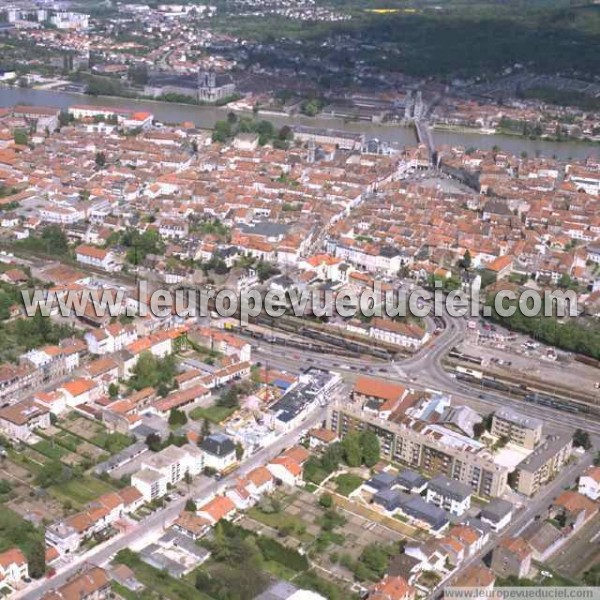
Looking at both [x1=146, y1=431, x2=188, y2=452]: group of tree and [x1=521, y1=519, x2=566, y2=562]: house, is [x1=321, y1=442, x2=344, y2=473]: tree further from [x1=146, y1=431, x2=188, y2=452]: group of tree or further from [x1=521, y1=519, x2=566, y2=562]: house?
[x1=521, y1=519, x2=566, y2=562]: house

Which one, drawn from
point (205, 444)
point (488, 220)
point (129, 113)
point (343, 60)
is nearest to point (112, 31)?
point (343, 60)

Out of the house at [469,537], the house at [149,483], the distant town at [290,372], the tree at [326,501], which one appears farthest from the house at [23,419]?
the house at [469,537]

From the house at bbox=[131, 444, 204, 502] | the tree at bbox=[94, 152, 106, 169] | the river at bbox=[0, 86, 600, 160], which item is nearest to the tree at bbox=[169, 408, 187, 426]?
the house at bbox=[131, 444, 204, 502]

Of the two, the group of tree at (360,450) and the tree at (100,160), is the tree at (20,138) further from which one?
the group of tree at (360,450)

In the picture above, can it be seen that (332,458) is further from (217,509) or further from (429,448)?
(217,509)

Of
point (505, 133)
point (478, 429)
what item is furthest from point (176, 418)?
point (505, 133)

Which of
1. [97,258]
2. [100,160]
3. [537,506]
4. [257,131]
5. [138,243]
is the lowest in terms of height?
[537,506]

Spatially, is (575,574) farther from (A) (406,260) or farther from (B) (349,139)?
(B) (349,139)
